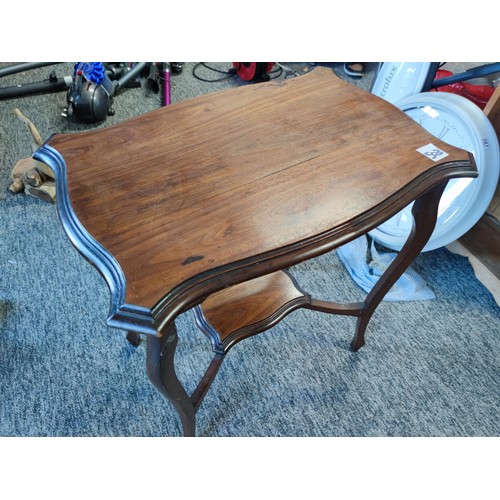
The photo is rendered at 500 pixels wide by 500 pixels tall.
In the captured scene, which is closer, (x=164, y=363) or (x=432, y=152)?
(x=164, y=363)

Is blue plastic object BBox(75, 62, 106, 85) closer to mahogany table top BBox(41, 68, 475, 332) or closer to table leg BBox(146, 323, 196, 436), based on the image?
mahogany table top BBox(41, 68, 475, 332)

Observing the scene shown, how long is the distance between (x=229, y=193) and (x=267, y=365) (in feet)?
2.07

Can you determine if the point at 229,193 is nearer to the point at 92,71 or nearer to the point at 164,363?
the point at 164,363

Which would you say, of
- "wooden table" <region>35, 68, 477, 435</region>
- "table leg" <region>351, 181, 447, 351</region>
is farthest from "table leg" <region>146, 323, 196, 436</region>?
"table leg" <region>351, 181, 447, 351</region>

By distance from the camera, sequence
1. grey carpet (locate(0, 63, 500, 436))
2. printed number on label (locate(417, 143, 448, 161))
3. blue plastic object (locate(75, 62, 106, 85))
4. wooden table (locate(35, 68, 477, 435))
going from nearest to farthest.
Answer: wooden table (locate(35, 68, 477, 435)) → printed number on label (locate(417, 143, 448, 161)) → grey carpet (locate(0, 63, 500, 436)) → blue plastic object (locate(75, 62, 106, 85))

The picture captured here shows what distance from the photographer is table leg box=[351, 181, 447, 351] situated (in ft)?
2.98

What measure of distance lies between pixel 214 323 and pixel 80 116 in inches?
53.0

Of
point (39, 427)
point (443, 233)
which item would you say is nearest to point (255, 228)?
point (39, 427)

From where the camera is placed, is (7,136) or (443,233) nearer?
(443,233)

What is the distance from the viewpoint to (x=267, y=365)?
122 cm

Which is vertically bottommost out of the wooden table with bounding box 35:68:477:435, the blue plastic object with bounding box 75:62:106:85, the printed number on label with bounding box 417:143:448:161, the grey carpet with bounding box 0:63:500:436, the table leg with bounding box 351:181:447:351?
the grey carpet with bounding box 0:63:500:436

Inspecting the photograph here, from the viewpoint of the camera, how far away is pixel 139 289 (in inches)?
23.3

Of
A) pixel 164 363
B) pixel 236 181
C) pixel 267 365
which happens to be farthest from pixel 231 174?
pixel 267 365

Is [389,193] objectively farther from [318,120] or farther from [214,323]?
[214,323]
